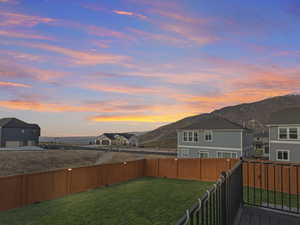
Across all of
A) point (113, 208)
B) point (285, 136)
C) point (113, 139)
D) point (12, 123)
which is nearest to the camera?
point (113, 208)

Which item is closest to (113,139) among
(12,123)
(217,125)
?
(12,123)

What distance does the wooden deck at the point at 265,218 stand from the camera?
4934 millimetres

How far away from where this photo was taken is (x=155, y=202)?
10.4 metres

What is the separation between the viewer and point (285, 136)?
22266 mm

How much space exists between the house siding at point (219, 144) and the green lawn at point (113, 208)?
565 inches

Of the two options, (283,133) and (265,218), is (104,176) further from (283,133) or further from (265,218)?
(283,133)

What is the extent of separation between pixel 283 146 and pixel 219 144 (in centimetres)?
676

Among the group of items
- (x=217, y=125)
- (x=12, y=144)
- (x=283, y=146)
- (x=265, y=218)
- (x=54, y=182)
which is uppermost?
(x=217, y=125)

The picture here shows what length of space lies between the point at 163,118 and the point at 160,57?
81.9 ft

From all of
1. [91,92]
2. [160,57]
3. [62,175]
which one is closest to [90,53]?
[160,57]

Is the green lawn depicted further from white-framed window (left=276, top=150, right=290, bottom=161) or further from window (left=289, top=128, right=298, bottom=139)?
window (left=289, top=128, right=298, bottom=139)

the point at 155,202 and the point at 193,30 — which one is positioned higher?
the point at 193,30

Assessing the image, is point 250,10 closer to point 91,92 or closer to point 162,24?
point 162,24

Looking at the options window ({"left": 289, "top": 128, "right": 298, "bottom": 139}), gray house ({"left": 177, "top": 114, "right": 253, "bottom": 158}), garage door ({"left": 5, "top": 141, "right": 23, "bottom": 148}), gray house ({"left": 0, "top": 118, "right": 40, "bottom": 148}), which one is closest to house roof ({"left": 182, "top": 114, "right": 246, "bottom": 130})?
gray house ({"left": 177, "top": 114, "right": 253, "bottom": 158})
